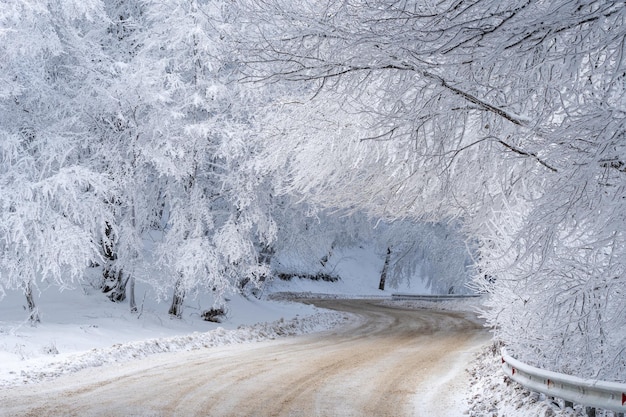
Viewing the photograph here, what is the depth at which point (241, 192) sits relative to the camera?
62.2 ft

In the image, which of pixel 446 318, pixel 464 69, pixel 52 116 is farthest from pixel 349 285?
pixel 464 69

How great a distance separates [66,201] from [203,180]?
203 inches

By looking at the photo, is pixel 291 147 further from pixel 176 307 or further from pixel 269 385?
pixel 176 307

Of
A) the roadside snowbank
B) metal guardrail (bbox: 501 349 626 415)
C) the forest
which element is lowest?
the roadside snowbank

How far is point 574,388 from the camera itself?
7855 mm

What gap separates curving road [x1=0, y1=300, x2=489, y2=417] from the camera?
9.11 meters

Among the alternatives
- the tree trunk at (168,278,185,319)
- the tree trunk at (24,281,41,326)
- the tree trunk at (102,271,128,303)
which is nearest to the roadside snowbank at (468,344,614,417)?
the tree trunk at (168,278,185,319)

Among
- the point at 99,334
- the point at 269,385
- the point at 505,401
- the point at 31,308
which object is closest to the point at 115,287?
the point at 31,308

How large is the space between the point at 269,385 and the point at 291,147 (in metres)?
4.44

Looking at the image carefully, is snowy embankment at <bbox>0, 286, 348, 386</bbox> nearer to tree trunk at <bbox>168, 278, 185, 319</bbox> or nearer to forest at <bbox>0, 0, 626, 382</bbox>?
tree trunk at <bbox>168, 278, 185, 319</bbox>

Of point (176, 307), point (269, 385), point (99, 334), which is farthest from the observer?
point (176, 307)

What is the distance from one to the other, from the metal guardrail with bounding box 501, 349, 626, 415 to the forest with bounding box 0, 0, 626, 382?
21cm

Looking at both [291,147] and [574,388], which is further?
[291,147]

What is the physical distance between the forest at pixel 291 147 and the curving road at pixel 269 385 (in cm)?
191
